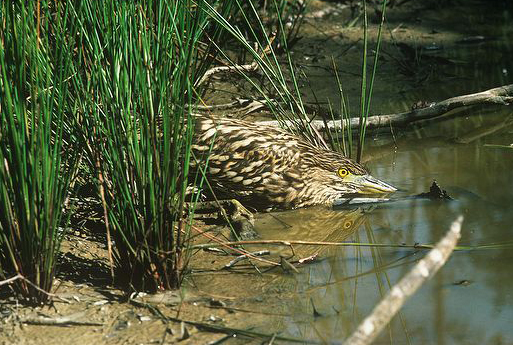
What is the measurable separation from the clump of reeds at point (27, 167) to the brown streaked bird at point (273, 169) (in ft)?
4.98

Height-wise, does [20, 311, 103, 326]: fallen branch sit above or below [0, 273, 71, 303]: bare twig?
below

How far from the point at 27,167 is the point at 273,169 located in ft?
6.43

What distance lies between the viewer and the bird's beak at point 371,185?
517 cm

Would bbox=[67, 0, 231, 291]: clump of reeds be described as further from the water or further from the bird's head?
the bird's head

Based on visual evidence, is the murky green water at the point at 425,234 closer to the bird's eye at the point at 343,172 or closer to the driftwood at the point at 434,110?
the driftwood at the point at 434,110

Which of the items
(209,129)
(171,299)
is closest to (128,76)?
(171,299)

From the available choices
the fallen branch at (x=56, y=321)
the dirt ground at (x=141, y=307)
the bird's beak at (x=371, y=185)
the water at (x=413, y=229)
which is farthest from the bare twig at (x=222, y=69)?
the fallen branch at (x=56, y=321)

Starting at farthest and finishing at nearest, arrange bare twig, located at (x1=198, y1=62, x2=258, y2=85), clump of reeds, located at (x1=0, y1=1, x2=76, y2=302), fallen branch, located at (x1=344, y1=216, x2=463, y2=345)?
bare twig, located at (x1=198, y1=62, x2=258, y2=85) < clump of reeds, located at (x1=0, y1=1, x2=76, y2=302) < fallen branch, located at (x1=344, y1=216, x2=463, y2=345)

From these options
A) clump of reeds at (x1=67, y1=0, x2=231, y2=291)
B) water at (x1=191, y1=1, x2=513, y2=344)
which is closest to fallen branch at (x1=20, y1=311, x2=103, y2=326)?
clump of reeds at (x1=67, y1=0, x2=231, y2=291)

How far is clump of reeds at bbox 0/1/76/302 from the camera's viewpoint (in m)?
3.33

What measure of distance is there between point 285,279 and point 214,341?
66 centimetres

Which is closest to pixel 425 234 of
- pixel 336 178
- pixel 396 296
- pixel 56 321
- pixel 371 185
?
pixel 371 185

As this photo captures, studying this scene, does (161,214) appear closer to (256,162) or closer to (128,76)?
(128,76)

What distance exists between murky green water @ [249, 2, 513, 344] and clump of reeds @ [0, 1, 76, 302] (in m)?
0.95
